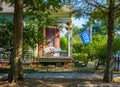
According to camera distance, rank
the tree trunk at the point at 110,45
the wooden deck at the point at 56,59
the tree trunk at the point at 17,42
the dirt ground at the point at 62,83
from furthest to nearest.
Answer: the wooden deck at the point at 56,59 → the tree trunk at the point at 110,45 → the tree trunk at the point at 17,42 → the dirt ground at the point at 62,83

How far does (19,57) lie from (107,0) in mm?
4790

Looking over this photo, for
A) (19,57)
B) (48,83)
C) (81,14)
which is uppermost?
(81,14)

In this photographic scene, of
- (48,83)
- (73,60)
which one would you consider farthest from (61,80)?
(73,60)

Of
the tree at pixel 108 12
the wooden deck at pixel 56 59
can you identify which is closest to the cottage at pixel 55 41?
the wooden deck at pixel 56 59

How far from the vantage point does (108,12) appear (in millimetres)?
16312

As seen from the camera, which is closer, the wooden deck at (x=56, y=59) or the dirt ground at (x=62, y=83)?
Answer: the dirt ground at (x=62, y=83)

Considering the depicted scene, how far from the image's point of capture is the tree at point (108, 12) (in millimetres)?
16094

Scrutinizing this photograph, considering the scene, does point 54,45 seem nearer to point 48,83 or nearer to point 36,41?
point 36,41

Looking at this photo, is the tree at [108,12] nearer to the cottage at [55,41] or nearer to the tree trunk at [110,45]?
the tree trunk at [110,45]

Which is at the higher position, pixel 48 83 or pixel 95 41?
pixel 95 41

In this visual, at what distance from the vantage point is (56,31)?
103 ft

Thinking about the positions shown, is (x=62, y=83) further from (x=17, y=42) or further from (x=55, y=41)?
(x=55, y=41)

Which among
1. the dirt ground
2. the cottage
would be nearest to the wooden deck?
the cottage

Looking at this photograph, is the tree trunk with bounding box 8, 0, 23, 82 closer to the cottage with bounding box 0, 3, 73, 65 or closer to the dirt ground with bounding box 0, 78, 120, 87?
the dirt ground with bounding box 0, 78, 120, 87
